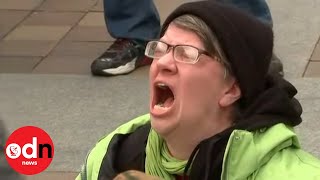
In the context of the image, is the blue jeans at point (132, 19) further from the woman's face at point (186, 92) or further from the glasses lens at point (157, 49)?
the woman's face at point (186, 92)

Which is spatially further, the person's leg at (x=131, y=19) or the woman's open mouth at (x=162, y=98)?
the person's leg at (x=131, y=19)

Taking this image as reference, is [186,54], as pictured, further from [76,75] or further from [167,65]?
[76,75]

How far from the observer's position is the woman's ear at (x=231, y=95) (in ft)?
8.05

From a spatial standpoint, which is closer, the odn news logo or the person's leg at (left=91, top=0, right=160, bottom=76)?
the odn news logo

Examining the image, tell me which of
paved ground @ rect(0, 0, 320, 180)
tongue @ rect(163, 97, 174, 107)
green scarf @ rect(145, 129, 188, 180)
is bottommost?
paved ground @ rect(0, 0, 320, 180)

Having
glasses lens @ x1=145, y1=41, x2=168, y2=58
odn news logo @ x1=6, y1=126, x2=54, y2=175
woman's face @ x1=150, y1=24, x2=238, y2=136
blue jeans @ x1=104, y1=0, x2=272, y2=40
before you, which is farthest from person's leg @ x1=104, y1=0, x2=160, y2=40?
woman's face @ x1=150, y1=24, x2=238, y2=136

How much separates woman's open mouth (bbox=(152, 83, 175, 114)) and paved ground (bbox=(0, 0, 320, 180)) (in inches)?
76.2

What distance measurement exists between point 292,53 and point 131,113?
144cm

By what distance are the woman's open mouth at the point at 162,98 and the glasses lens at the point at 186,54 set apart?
0.09 m

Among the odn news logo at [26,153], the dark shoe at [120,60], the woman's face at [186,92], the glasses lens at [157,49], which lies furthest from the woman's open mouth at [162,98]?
the dark shoe at [120,60]

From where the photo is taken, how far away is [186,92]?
2.38 metres

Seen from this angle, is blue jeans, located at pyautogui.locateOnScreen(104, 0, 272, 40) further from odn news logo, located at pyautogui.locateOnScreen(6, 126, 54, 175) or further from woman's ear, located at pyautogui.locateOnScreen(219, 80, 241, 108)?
woman's ear, located at pyautogui.locateOnScreen(219, 80, 241, 108)

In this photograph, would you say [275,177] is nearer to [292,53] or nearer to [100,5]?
[292,53]

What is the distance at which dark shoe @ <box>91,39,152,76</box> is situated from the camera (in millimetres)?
5742
